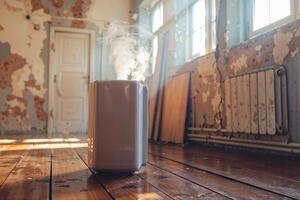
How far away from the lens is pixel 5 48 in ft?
20.5

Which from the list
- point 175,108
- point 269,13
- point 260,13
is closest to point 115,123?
point 269,13

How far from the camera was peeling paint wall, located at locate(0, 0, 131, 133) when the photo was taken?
6.21 metres

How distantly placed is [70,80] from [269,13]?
15.1ft

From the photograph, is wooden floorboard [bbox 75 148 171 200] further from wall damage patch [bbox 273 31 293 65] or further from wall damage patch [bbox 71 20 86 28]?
wall damage patch [bbox 71 20 86 28]

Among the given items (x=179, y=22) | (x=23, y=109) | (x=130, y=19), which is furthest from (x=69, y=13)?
(x=179, y=22)

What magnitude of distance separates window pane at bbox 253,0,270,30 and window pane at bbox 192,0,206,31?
1025 mm

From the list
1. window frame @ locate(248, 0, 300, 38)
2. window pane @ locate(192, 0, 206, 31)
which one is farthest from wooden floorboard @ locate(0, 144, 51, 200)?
window pane @ locate(192, 0, 206, 31)

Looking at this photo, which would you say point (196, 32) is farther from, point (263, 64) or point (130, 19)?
point (130, 19)

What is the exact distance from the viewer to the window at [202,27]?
3.63 metres

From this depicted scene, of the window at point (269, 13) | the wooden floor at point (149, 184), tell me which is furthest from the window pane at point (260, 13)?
the wooden floor at point (149, 184)

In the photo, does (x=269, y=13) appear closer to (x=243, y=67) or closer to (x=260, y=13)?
(x=260, y=13)

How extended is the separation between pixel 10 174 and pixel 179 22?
346 cm

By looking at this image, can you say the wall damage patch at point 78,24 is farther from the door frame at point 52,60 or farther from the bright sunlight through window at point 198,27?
the bright sunlight through window at point 198,27

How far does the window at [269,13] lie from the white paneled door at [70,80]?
432 centimetres
